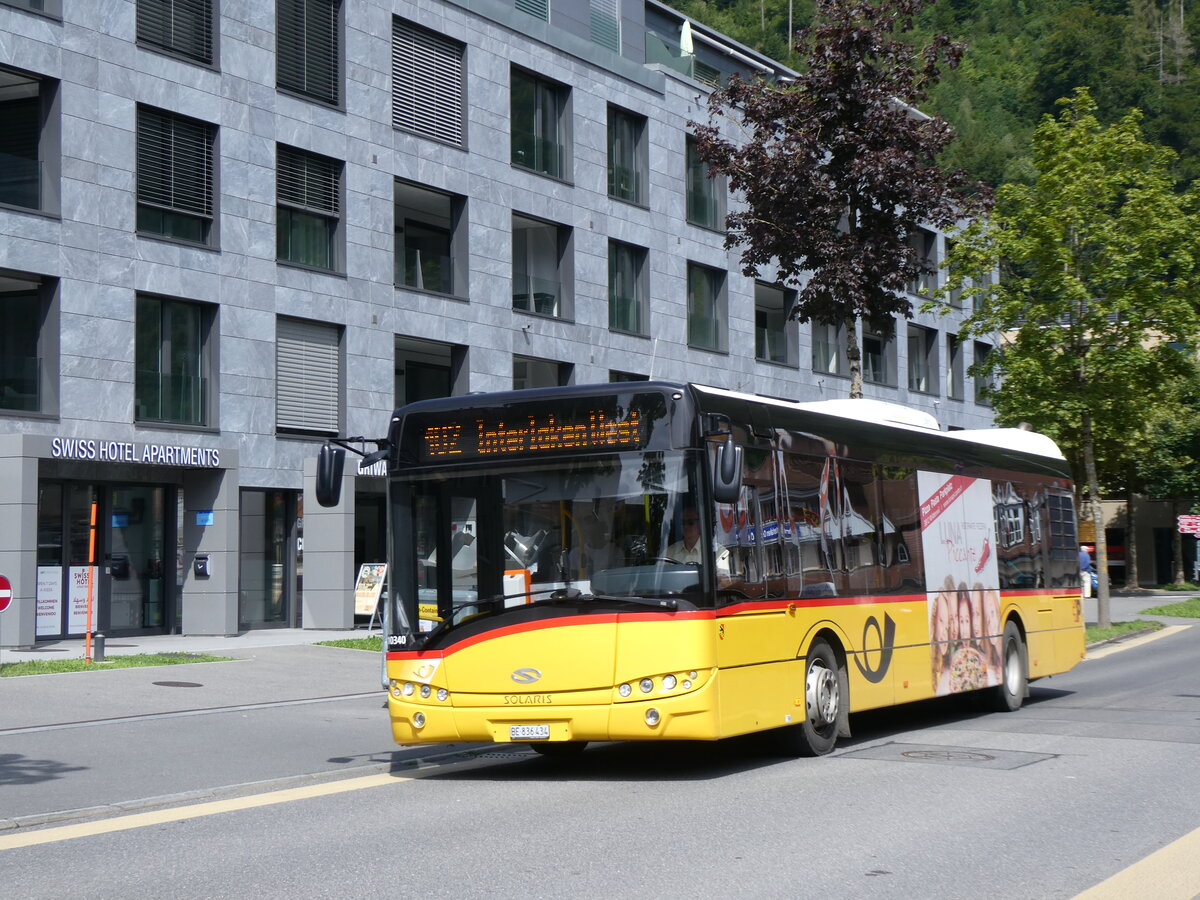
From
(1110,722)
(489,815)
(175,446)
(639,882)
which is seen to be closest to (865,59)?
(1110,722)

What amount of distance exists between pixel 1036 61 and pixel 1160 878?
110706 mm

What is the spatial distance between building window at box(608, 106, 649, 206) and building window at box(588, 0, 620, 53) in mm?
1808

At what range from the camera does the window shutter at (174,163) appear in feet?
86.3

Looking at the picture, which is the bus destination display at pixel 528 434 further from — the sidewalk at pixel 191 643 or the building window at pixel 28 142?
the building window at pixel 28 142

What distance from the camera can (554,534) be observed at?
10.9 metres

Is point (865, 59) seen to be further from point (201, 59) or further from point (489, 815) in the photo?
point (489, 815)

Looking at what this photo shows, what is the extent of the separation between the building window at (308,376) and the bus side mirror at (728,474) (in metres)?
19.8

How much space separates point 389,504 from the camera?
11.6m

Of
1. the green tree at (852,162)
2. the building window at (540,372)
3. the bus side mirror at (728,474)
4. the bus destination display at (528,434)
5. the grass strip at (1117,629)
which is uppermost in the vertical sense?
the green tree at (852,162)

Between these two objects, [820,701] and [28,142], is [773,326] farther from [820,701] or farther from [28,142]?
[820,701]

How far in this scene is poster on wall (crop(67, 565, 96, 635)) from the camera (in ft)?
81.8

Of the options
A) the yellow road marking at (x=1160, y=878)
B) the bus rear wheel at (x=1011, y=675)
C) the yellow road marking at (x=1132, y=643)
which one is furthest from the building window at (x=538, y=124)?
the yellow road marking at (x=1160, y=878)

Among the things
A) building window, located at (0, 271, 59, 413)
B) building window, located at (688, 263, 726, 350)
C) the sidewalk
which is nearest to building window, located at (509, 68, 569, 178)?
building window, located at (688, 263, 726, 350)

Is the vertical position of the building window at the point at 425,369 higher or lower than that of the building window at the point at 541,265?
lower
